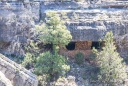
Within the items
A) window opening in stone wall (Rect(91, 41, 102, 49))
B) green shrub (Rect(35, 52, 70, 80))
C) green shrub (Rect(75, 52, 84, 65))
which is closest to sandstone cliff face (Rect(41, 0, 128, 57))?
window opening in stone wall (Rect(91, 41, 102, 49))

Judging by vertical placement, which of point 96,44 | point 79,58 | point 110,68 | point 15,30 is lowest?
point 79,58

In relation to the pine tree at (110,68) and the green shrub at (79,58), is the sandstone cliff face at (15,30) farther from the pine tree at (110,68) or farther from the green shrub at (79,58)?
the pine tree at (110,68)

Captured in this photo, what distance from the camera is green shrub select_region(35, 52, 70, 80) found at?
2225 cm

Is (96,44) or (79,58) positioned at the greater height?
(96,44)

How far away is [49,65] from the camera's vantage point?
22422 millimetres

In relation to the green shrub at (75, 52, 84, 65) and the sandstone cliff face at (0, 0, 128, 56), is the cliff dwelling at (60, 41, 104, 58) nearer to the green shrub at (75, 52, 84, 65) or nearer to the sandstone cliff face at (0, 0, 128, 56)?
the sandstone cliff face at (0, 0, 128, 56)

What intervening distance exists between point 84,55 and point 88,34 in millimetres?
1710

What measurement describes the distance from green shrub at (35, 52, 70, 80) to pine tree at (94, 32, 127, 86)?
245 centimetres

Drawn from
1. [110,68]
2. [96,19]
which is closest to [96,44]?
[96,19]

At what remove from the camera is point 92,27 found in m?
25.1

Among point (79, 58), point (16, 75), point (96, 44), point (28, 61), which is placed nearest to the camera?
point (16, 75)

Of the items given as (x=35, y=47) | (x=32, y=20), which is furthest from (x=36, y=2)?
(x=35, y=47)

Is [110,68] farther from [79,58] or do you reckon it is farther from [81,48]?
[81,48]

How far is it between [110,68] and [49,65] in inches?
159
